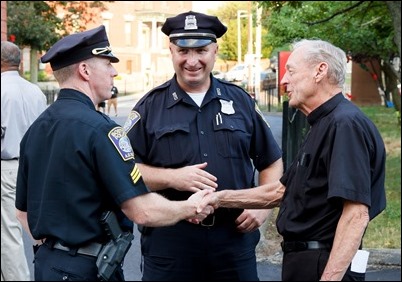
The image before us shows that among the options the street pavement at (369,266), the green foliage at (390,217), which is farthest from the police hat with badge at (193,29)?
the green foliage at (390,217)

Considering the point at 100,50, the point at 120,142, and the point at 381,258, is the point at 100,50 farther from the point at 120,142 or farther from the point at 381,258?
the point at 381,258

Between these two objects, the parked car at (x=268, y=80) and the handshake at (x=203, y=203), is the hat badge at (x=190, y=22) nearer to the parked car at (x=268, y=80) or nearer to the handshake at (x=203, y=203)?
the handshake at (x=203, y=203)

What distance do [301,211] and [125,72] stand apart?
52.8 metres

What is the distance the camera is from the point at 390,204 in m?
11.5

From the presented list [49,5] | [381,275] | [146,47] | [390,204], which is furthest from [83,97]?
[146,47]

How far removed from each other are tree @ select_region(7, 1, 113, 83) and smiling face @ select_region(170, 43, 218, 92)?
76.4 feet

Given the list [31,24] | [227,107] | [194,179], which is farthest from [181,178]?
[31,24]

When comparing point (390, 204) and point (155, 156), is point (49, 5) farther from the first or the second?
point (155, 156)

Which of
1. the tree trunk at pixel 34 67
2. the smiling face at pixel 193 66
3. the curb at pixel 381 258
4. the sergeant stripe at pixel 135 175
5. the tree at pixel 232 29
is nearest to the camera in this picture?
the sergeant stripe at pixel 135 175

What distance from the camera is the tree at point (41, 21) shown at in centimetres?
2841

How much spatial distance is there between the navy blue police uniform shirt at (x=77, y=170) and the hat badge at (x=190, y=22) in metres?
1.20

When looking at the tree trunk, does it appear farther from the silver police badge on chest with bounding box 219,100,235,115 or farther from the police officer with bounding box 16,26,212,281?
the police officer with bounding box 16,26,212,281

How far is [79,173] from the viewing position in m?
3.33

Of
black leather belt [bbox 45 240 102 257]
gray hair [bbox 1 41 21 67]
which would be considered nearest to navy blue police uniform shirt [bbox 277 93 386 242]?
black leather belt [bbox 45 240 102 257]
